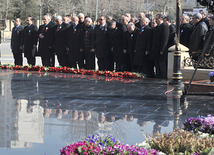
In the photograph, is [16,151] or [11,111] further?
[11,111]

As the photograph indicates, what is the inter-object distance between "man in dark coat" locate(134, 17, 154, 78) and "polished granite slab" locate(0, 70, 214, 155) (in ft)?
4.61

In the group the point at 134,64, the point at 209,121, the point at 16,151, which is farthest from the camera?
the point at 134,64

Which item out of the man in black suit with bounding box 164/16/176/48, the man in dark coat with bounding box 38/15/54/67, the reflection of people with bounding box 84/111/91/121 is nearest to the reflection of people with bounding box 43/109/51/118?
the reflection of people with bounding box 84/111/91/121

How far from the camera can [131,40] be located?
13.7 metres

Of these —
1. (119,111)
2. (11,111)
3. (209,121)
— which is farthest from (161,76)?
(209,121)

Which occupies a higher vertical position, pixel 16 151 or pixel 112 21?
pixel 112 21

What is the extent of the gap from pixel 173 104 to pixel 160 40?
5.13 metres

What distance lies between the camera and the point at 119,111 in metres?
7.42

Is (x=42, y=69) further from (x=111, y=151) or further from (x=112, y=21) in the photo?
(x=111, y=151)

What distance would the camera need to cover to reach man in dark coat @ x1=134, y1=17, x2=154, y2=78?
1314 cm

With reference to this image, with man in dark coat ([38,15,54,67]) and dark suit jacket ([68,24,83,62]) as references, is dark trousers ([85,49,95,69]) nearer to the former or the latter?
dark suit jacket ([68,24,83,62])

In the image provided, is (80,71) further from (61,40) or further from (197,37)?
(197,37)

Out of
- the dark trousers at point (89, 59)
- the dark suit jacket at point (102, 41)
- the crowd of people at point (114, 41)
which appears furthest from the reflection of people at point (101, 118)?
the dark trousers at point (89, 59)

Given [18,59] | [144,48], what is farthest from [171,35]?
[18,59]
